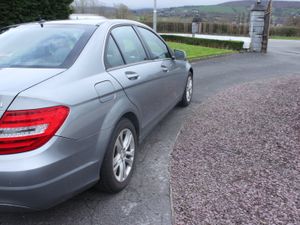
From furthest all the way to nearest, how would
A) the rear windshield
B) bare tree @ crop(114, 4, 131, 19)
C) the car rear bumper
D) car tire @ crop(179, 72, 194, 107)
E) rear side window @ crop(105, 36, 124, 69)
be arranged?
bare tree @ crop(114, 4, 131, 19)
car tire @ crop(179, 72, 194, 107)
rear side window @ crop(105, 36, 124, 69)
the rear windshield
the car rear bumper

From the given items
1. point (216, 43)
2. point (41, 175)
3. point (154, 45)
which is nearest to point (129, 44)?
point (154, 45)

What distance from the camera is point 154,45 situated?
510cm

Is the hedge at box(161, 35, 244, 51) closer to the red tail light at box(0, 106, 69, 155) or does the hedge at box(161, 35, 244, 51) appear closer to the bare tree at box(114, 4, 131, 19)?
the bare tree at box(114, 4, 131, 19)

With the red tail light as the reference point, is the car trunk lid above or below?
above

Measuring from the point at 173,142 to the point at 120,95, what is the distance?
177 cm

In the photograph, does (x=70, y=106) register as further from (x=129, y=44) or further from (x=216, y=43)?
(x=216, y=43)

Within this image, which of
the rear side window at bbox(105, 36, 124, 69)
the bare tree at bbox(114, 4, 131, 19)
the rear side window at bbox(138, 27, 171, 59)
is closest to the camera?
the rear side window at bbox(105, 36, 124, 69)

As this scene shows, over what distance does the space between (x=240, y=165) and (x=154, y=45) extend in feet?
6.69

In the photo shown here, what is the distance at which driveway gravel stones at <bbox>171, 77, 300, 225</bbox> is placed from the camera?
125 inches

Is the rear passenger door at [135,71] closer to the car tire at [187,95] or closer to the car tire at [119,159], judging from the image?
the car tire at [119,159]

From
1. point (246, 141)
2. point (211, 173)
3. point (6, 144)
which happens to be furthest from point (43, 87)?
point (246, 141)

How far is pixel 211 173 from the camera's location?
12.9 ft

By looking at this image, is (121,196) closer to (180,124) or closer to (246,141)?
(246,141)

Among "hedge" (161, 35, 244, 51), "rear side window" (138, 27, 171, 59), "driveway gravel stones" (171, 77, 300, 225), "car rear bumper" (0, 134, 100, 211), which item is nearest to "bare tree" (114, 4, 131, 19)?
"hedge" (161, 35, 244, 51)
